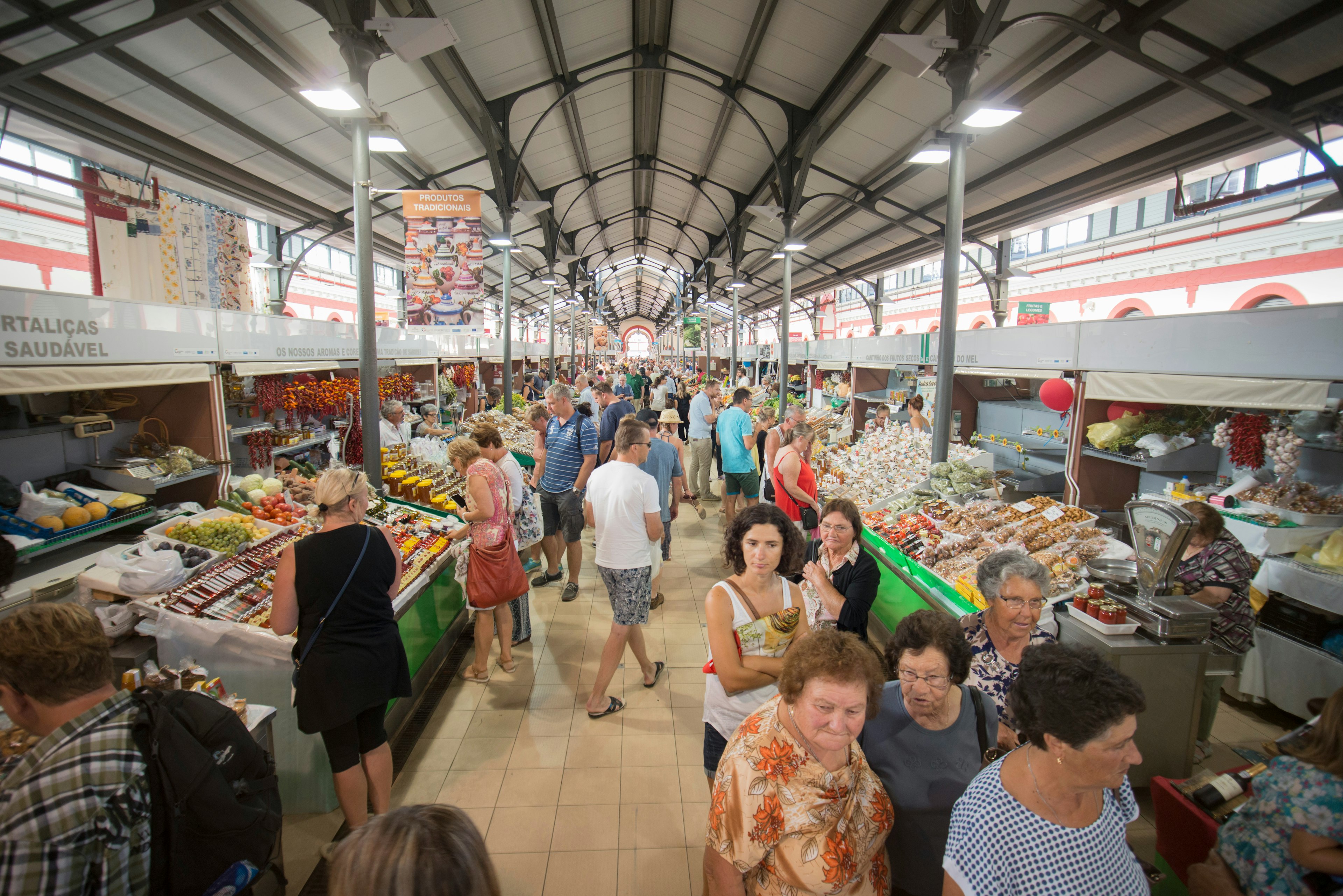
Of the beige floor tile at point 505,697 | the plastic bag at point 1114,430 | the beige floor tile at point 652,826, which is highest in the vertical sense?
the plastic bag at point 1114,430

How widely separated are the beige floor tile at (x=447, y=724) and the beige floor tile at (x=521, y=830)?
2.34 feet

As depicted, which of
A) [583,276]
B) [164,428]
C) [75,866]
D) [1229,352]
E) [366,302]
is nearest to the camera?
[75,866]

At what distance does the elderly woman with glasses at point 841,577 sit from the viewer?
2.73m

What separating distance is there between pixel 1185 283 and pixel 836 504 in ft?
40.1

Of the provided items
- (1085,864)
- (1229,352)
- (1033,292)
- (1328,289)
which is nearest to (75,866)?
(1085,864)

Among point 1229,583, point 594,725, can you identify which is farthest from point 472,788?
point 1229,583

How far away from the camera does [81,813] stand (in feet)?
4.67

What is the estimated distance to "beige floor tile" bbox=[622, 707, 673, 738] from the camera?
3.56 m

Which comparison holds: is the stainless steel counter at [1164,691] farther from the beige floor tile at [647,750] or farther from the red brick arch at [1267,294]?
the red brick arch at [1267,294]

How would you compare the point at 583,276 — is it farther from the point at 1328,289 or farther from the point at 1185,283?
the point at 1328,289

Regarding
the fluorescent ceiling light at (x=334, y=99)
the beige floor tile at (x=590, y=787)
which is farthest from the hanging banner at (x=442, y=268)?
the beige floor tile at (x=590, y=787)

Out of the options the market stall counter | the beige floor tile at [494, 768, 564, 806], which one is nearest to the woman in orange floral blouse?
the beige floor tile at [494, 768, 564, 806]

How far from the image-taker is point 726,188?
13250mm

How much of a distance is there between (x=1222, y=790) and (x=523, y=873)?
2.72m
